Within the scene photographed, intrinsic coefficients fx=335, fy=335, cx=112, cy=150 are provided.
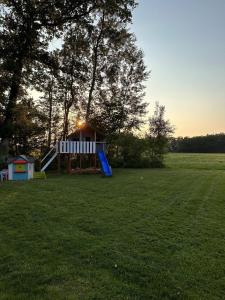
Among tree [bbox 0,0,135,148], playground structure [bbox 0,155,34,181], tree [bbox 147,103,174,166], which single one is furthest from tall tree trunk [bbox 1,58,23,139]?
tree [bbox 147,103,174,166]

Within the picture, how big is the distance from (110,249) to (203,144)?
82.3 m

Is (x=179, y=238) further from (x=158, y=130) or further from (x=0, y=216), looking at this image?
(x=158, y=130)

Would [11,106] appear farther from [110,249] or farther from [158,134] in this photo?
[158,134]

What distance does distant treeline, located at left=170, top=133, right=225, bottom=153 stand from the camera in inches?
3297

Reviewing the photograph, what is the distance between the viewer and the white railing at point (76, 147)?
21672 mm

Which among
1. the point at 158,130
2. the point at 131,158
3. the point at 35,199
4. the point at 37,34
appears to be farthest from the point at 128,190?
the point at 158,130

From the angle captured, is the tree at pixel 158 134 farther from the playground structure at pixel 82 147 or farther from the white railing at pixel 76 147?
the white railing at pixel 76 147

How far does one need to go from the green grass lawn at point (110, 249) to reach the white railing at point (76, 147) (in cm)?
1160

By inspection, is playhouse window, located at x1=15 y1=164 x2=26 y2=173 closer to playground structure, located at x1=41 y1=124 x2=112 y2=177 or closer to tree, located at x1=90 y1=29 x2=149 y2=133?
playground structure, located at x1=41 y1=124 x2=112 y2=177

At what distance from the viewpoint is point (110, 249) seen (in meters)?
5.68

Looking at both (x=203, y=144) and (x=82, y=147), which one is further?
(x=203, y=144)

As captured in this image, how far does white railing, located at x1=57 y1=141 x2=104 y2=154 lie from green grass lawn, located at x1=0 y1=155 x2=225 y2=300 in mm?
11605

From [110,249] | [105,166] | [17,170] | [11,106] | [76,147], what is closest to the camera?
[110,249]

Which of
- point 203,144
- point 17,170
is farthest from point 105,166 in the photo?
point 203,144
